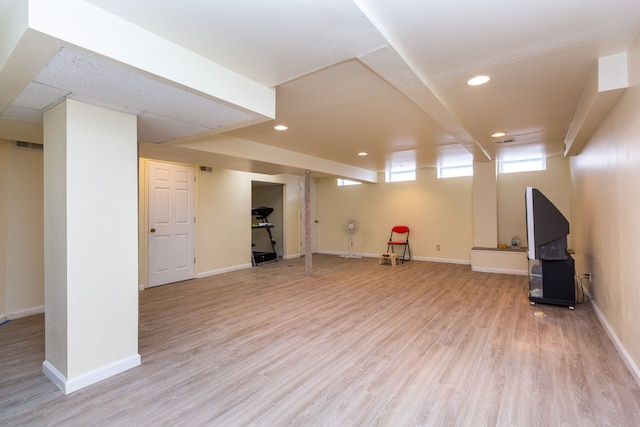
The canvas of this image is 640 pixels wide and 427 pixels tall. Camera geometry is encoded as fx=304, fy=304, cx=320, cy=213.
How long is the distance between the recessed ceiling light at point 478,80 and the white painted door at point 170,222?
4.72 m

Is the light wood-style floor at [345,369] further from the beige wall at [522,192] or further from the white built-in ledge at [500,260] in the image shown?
the beige wall at [522,192]

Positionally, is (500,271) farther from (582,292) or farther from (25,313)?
(25,313)

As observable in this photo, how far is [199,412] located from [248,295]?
2639 mm

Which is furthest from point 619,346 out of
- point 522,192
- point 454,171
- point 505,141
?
point 454,171

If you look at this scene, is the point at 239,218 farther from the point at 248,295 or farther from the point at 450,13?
the point at 450,13

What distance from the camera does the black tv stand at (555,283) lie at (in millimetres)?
3727

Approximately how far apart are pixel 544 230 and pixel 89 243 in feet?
15.4

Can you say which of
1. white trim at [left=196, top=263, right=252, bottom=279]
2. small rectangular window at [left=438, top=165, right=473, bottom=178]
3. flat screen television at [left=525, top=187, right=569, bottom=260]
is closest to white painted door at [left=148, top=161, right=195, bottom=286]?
white trim at [left=196, top=263, right=252, bottom=279]

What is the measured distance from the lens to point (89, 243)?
2.19 metres

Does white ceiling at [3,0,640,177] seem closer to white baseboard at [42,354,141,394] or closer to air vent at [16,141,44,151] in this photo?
air vent at [16,141,44,151]

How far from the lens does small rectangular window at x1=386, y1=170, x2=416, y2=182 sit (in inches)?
304

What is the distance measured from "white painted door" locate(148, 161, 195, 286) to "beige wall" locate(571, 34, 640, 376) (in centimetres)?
570

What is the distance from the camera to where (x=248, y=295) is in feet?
14.7

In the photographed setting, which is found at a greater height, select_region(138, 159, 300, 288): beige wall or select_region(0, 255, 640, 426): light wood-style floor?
select_region(138, 159, 300, 288): beige wall
